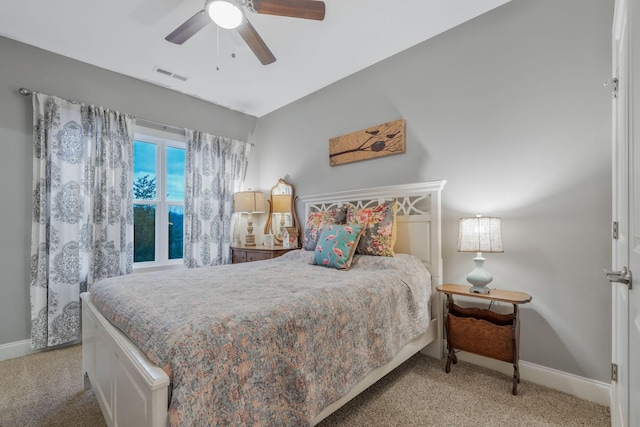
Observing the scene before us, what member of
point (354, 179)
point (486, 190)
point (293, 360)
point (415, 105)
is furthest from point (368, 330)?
point (415, 105)

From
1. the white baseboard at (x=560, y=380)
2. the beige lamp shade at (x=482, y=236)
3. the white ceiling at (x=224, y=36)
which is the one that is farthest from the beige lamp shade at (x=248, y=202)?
the white baseboard at (x=560, y=380)

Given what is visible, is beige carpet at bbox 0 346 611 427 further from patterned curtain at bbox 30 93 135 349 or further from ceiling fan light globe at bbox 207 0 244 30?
ceiling fan light globe at bbox 207 0 244 30

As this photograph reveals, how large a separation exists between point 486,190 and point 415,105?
1049 millimetres

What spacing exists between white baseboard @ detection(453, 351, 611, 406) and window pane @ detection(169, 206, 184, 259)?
3.52m

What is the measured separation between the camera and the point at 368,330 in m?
1.68

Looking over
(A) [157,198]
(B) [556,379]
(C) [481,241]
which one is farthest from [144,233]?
(B) [556,379]

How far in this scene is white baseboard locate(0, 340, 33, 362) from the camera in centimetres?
252

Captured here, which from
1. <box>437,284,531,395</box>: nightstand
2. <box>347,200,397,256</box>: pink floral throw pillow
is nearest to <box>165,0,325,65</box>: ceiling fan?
<box>347,200,397,256</box>: pink floral throw pillow

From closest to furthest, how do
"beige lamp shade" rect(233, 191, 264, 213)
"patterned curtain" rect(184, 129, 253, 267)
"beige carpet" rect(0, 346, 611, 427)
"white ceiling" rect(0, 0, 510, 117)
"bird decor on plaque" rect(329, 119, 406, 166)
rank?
"beige carpet" rect(0, 346, 611, 427)
"white ceiling" rect(0, 0, 510, 117)
"bird decor on plaque" rect(329, 119, 406, 166)
"patterned curtain" rect(184, 129, 253, 267)
"beige lamp shade" rect(233, 191, 264, 213)

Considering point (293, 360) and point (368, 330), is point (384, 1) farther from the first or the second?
point (293, 360)


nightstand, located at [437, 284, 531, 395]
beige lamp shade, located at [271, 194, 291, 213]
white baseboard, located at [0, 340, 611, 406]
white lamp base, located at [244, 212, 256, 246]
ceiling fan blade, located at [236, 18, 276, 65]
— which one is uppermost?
ceiling fan blade, located at [236, 18, 276, 65]

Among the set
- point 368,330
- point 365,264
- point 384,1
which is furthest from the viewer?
point 365,264

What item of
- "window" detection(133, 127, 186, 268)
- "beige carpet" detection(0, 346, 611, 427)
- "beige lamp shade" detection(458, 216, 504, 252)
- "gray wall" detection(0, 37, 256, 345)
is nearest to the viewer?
"beige carpet" detection(0, 346, 611, 427)

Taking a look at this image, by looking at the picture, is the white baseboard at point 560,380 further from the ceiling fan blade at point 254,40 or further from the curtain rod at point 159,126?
the curtain rod at point 159,126
